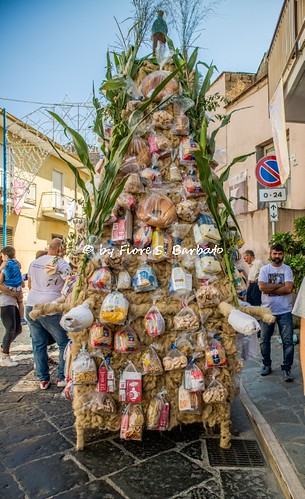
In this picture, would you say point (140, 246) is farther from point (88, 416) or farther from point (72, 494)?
point (72, 494)

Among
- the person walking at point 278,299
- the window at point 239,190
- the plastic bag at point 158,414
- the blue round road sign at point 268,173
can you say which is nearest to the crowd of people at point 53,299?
the person walking at point 278,299

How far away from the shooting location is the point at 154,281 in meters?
3.30

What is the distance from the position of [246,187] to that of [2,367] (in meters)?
9.42

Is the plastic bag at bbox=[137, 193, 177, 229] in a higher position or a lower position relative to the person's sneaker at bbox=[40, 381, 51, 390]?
higher

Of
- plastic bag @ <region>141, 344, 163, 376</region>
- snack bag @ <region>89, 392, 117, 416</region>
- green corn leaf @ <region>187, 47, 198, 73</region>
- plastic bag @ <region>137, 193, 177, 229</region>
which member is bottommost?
snack bag @ <region>89, 392, 117, 416</region>

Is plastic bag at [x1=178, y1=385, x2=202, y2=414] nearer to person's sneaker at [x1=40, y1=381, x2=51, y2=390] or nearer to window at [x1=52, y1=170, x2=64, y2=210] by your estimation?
person's sneaker at [x1=40, y1=381, x2=51, y2=390]

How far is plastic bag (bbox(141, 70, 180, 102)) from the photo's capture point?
362 centimetres

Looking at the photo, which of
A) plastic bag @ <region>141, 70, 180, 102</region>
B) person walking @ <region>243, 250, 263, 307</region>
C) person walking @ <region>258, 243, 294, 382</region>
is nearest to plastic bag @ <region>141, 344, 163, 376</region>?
plastic bag @ <region>141, 70, 180, 102</region>

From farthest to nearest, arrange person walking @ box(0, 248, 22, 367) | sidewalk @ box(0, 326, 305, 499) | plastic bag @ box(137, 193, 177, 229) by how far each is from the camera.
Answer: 1. person walking @ box(0, 248, 22, 367)
2. plastic bag @ box(137, 193, 177, 229)
3. sidewalk @ box(0, 326, 305, 499)

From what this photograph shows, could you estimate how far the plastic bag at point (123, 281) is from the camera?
3318 millimetres

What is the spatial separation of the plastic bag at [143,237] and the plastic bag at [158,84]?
1.21 meters

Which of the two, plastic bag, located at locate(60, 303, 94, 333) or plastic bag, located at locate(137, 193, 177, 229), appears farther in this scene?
plastic bag, located at locate(137, 193, 177, 229)

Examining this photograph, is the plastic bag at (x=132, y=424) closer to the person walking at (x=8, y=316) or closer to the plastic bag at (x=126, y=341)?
the plastic bag at (x=126, y=341)

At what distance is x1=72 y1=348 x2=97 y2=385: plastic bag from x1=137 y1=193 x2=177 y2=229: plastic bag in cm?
124
